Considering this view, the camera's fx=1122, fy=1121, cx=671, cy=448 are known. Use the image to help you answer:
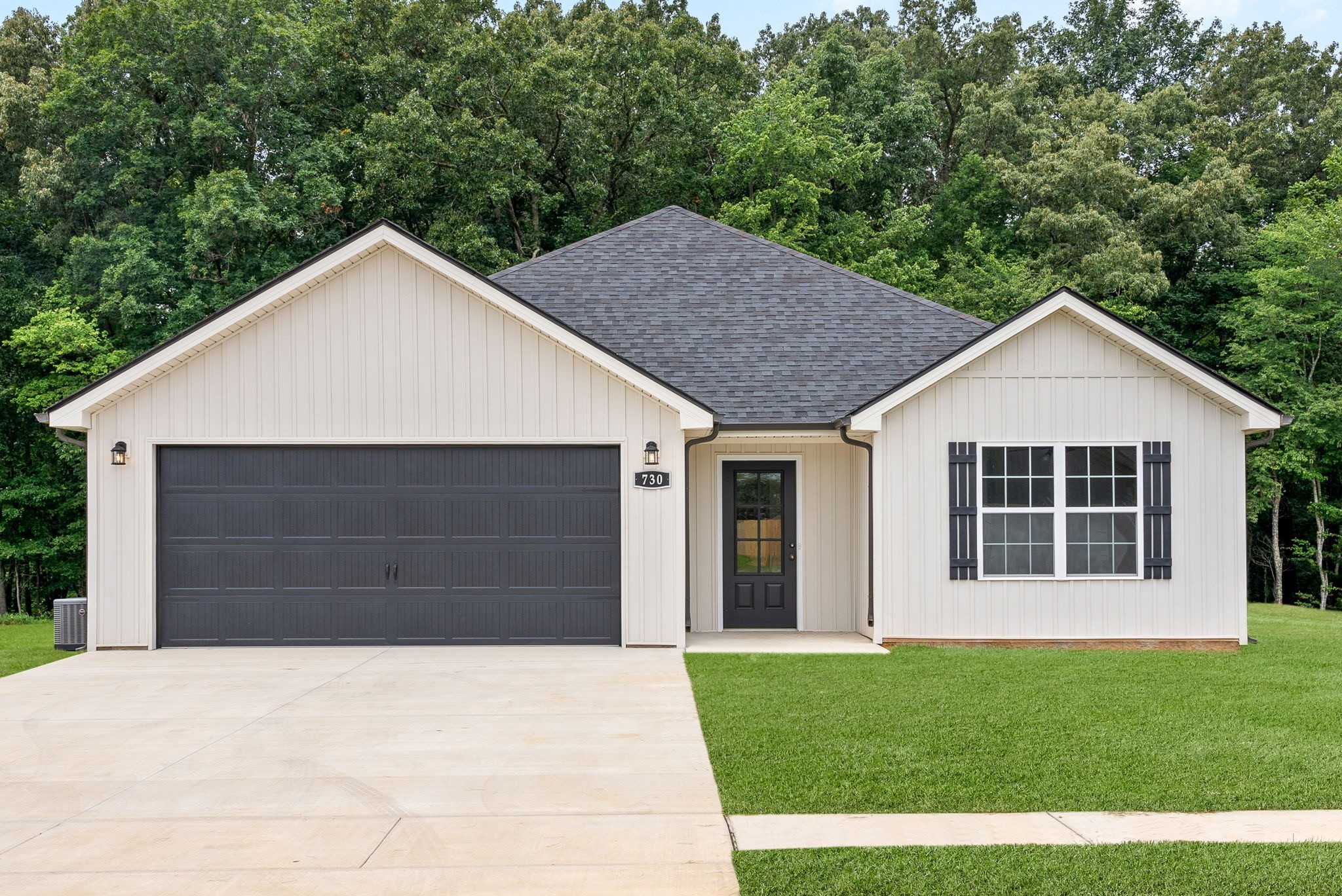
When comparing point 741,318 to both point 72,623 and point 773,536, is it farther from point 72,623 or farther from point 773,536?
point 72,623

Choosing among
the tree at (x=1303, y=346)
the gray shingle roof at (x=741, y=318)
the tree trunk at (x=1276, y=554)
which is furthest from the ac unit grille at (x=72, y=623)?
the tree trunk at (x=1276, y=554)

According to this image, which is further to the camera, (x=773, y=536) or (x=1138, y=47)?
(x=1138, y=47)

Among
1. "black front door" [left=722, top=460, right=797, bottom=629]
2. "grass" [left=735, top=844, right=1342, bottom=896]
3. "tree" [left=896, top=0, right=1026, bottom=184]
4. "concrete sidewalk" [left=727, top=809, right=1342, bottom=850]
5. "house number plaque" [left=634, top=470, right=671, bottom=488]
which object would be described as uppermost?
"tree" [left=896, top=0, right=1026, bottom=184]

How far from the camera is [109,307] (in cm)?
2280

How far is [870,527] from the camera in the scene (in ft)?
40.3

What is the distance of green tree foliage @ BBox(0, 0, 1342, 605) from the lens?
23.5 meters

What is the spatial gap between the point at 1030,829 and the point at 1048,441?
7.15m

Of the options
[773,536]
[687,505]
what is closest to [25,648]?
[687,505]

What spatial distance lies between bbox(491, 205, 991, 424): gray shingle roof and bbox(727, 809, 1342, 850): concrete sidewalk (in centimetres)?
712

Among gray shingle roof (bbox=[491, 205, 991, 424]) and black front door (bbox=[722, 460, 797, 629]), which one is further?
black front door (bbox=[722, 460, 797, 629])

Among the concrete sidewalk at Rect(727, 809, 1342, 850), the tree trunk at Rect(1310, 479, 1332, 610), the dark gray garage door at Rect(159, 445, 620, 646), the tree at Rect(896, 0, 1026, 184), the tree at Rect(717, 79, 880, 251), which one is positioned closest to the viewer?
the concrete sidewalk at Rect(727, 809, 1342, 850)

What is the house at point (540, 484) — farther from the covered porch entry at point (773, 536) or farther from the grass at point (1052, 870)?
the grass at point (1052, 870)

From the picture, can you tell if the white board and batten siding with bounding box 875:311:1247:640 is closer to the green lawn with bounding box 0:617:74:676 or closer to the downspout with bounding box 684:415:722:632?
the downspout with bounding box 684:415:722:632

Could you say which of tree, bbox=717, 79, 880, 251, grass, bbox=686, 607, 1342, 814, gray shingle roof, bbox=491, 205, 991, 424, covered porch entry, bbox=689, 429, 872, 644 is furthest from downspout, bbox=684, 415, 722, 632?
tree, bbox=717, 79, 880, 251
